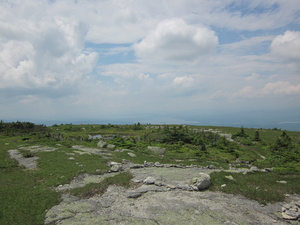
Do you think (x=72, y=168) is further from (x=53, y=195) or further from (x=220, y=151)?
(x=220, y=151)

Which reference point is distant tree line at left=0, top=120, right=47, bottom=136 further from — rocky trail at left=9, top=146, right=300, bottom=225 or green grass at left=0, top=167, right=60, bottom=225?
rocky trail at left=9, top=146, right=300, bottom=225

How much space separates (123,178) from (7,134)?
185 ft

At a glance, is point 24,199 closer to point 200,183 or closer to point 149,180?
point 149,180

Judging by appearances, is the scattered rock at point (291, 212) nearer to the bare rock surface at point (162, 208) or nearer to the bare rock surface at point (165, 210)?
the bare rock surface at point (162, 208)

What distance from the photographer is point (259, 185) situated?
752 inches

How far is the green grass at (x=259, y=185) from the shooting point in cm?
1664

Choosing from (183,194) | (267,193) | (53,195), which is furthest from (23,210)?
(267,193)

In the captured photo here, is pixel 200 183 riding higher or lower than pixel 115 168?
higher

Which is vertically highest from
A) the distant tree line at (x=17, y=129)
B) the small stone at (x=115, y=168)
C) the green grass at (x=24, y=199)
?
the distant tree line at (x=17, y=129)

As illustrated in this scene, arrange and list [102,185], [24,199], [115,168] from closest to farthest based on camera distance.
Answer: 1. [24,199]
2. [102,185]
3. [115,168]

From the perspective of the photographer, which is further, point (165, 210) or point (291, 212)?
point (165, 210)

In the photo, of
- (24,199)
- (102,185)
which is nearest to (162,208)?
(102,185)

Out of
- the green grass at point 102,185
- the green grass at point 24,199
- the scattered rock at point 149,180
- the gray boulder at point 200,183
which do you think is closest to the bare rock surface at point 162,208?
the scattered rock at point 149,180

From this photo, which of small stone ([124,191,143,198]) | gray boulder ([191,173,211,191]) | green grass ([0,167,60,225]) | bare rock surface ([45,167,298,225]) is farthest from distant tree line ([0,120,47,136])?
gray boulder ([191,173,211,191])
